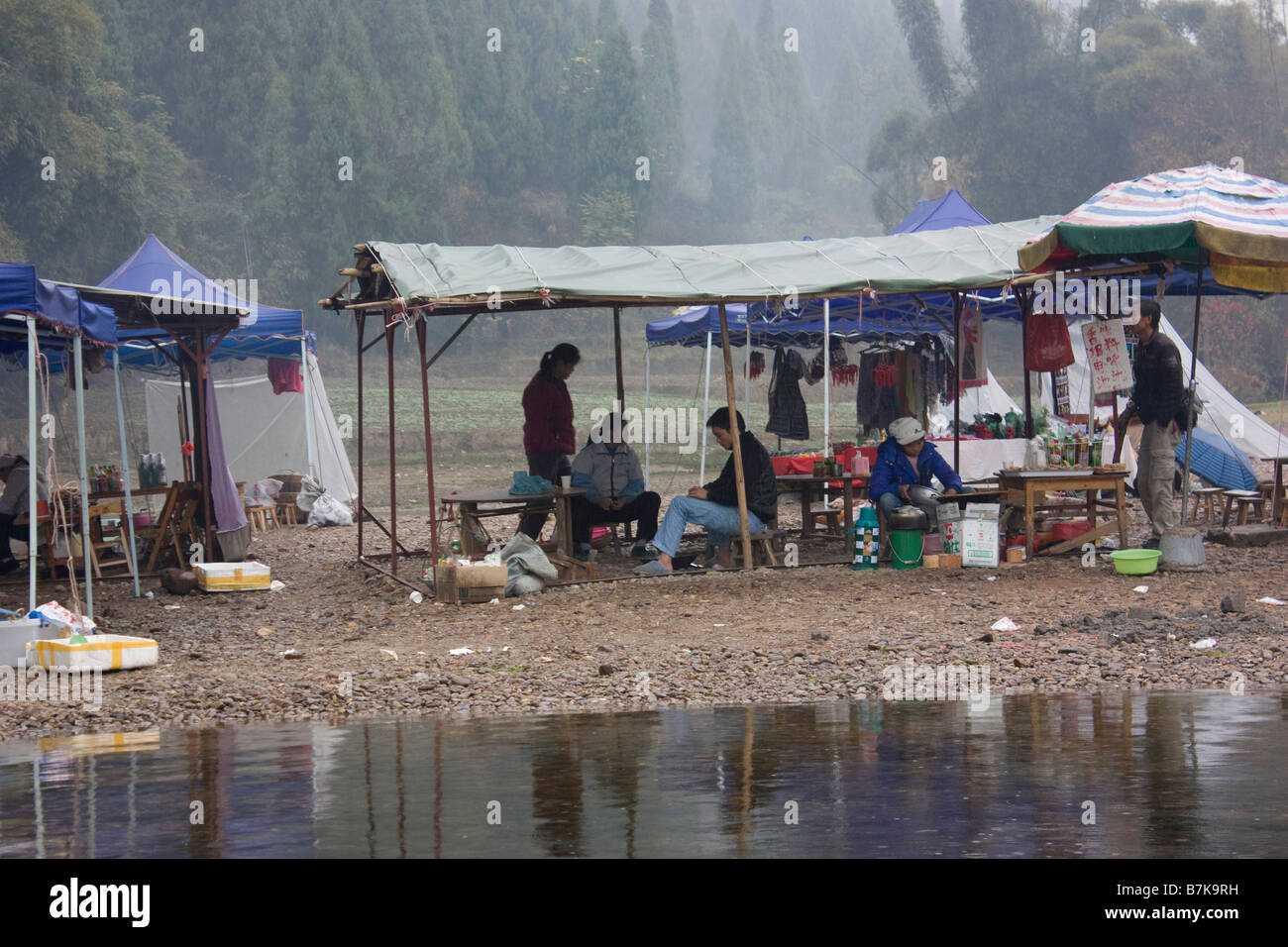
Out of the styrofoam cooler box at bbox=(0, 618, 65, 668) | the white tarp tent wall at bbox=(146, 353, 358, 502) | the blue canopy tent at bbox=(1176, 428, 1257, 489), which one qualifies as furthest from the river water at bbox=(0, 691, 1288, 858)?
the white tarp tent wall at bbox=(146, 353, 358, 502)

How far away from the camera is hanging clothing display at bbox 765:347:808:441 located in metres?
17.4

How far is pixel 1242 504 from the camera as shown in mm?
15797

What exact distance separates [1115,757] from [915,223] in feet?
50.5

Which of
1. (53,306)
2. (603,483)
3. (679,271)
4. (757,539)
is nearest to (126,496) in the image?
(53,306)

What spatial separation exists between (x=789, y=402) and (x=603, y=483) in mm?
4303

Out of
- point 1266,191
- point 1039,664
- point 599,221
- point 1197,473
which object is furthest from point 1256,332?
point 1039,664

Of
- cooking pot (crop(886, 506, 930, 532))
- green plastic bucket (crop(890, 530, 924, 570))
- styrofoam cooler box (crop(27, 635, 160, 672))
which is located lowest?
styrofoam cooler box (crop(27, 635, 160, 672))

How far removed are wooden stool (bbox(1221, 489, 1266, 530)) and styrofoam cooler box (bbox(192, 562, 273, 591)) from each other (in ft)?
35.1

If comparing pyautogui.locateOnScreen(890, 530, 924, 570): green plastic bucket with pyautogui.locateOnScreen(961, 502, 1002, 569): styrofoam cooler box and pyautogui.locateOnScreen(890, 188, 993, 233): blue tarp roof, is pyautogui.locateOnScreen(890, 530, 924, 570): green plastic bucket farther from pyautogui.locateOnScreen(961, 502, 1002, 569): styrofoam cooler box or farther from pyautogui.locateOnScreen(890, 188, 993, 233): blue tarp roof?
pyautogui.locateOnScreen(890, 188, 993, 233): blue tarp roof

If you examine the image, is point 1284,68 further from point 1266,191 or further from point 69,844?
point 69,844

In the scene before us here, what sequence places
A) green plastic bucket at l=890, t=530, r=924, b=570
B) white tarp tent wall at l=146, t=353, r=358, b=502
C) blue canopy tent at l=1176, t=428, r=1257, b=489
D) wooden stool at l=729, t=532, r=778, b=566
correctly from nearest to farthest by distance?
green plastic bucket at l=890, t=530, r=924, b=570
wooden stool at l=729, t=532, r=778, b=566
blue canopy tent at l=1176, t=428, r=1257, b=489
white tarp tent wall at l=146, t=353, r=358, b=502

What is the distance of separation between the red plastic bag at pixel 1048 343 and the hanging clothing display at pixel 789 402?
359 cm

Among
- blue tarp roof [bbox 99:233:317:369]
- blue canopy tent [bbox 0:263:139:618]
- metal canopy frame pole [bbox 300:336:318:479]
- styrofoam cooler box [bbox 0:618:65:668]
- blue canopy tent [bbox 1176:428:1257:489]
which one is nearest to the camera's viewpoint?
styrofoam cooler box [bbox 0:618:65:668]
